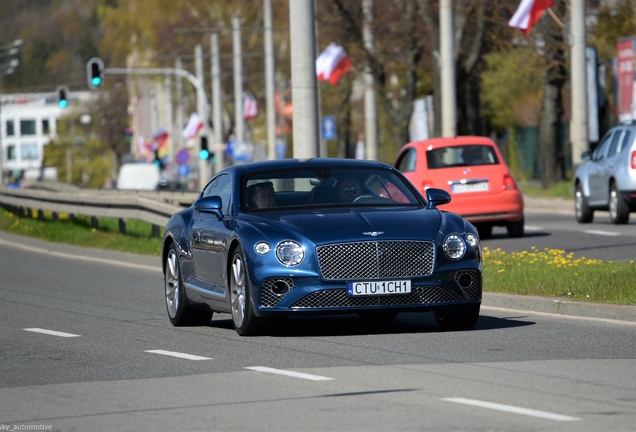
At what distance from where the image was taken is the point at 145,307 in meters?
15.9

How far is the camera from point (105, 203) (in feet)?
91.3

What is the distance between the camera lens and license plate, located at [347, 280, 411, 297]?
11.8 metres

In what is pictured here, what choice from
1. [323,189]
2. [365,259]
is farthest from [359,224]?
[323,189]

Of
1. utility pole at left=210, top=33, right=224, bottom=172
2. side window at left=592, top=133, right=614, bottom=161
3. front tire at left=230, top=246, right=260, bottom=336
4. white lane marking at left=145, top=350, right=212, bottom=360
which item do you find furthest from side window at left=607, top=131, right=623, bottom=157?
utility pole at left=210, top=33, right=224, bottom=172

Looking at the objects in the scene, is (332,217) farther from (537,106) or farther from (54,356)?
(537,106)

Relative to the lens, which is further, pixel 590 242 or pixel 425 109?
pixel 425 109

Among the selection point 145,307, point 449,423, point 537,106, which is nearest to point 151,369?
point 449,423

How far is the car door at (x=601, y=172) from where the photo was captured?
27.4m

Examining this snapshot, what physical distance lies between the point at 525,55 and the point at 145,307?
31.7 metres

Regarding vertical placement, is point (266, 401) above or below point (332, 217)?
below

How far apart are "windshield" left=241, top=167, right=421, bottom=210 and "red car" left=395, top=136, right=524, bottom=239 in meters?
11.2

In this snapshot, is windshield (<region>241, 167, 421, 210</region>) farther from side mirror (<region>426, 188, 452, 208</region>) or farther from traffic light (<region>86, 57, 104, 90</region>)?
traffic light (<region>86, 57, 104, 90</region>)

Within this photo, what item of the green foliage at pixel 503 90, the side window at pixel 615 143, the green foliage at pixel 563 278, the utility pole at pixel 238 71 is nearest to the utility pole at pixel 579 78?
the side window at pixel 615 143

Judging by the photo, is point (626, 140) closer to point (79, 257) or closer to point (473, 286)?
point (79, 257)
